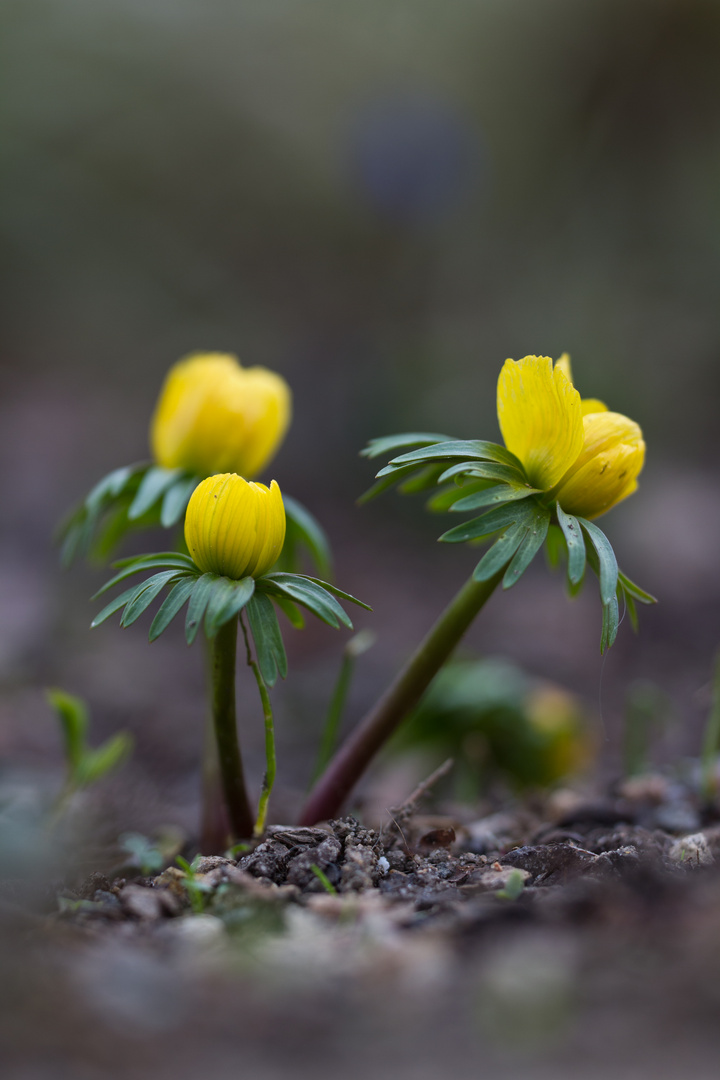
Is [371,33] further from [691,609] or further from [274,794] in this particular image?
[274,794]

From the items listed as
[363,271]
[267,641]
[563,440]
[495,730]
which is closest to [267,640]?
[267,641]

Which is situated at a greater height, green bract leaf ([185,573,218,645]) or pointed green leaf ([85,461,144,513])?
pointed green leaf ([85,461,144,513])

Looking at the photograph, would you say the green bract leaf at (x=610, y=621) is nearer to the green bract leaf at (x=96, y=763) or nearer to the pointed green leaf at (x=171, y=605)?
the pointed green leaf at (x=171, y=605)

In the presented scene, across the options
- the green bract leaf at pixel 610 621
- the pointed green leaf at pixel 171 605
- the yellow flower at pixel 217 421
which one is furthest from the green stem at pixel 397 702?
the yellow flower at pixel 217 421

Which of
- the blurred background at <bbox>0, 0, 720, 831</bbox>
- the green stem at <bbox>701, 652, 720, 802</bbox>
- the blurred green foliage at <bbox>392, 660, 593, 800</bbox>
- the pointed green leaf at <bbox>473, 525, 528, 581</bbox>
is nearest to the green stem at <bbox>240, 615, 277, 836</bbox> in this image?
the pointed green leaf at <bbox>473, 525, 528, 581</bbox>

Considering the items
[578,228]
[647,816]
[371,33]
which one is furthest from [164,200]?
[647,816]

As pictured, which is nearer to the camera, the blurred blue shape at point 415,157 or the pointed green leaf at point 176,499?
the pointed green leaf at point 176,499

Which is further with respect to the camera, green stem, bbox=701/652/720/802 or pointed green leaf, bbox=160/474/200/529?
green stem, bbox=701/652/720/802

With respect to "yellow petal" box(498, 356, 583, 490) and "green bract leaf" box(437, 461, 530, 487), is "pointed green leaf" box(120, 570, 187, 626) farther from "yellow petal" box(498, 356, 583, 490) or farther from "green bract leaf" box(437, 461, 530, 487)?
"yellow petal" box(498, 356, 583, 490)
